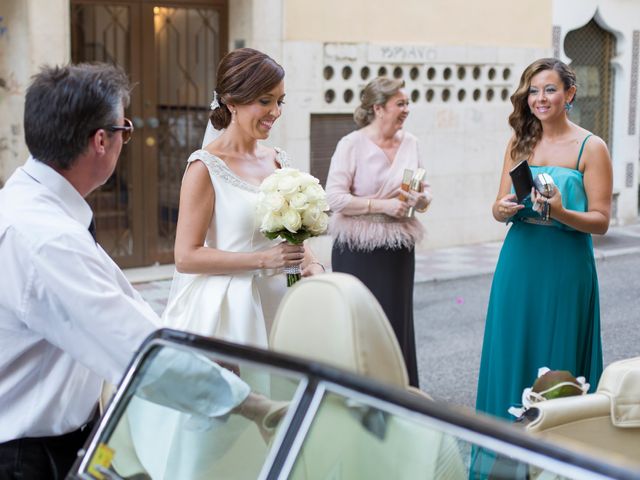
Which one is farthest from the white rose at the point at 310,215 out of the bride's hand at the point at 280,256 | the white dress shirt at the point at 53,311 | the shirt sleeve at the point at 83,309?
the shirt sleeve at the point at 83,309

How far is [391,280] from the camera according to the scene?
21.1ft

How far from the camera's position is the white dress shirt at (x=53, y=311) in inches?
98.3

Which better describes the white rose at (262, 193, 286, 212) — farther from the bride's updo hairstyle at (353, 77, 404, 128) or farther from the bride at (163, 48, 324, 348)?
the bride's updo hairstyle at (353, 77, 404, 128)

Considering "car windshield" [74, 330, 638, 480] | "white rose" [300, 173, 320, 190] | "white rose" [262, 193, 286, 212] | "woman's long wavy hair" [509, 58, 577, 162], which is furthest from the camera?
"woman's long wavy hair" [509, 58, 577, 162]

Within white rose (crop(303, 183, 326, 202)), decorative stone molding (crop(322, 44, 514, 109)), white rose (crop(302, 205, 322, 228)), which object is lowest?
white rose (crop(302, 205, 322, 228))

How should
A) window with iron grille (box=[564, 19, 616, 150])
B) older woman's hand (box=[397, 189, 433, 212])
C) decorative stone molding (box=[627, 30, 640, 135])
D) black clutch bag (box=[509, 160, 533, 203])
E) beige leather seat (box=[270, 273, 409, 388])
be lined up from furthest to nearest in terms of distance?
decorative stone molding (box=[627, 30, 640, 135]) → window with iron grille (box=[564, 19, 616, 150]) → older woman's hand (box=[397, 189, 433, 212]) → black clutch bag (box=[509, 160, 533, 203]) → beige leather seat (box=[270, 273, 409, 388])

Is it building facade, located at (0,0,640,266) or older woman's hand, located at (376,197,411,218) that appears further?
building facade, located at (0,0,640,266)

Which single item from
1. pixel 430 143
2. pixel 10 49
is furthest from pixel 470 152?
pixel 10 49

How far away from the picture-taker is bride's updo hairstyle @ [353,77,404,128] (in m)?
6.49

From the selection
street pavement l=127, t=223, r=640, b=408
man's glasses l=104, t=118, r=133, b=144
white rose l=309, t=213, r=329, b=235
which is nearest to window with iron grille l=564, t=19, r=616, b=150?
street pavement l=127, t=223, r=640, b=408

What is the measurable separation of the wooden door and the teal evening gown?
5846 mm

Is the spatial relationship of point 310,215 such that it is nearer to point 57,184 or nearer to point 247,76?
point 247,76

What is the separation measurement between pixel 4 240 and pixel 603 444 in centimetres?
192

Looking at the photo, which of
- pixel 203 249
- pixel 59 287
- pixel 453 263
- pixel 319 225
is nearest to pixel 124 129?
pixel 59 287
